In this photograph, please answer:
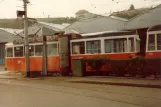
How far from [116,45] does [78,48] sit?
334cm

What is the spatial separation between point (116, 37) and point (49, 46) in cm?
614

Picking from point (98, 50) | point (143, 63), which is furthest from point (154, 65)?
point (98, 50)

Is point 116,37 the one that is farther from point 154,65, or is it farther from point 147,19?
point 147,19

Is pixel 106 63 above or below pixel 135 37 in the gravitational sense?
below

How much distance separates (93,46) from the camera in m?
23.2

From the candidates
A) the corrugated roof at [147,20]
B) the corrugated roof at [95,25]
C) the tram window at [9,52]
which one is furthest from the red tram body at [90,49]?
the corrugated roof at [95,25]

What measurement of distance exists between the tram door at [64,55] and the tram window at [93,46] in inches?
70.2

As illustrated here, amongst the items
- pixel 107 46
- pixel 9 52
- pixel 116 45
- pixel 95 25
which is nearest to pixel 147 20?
pixel 95 25

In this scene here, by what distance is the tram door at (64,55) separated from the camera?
23688 millimetres

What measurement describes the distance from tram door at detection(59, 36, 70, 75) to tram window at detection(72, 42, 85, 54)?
542 mm

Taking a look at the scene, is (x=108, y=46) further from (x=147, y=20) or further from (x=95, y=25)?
(x=95, y=25)

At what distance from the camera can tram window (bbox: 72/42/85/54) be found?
78.0 feet

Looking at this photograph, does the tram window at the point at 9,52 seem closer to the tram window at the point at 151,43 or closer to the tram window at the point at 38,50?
the tram window at the point at 38,50

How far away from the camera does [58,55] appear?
2481 centimetres
